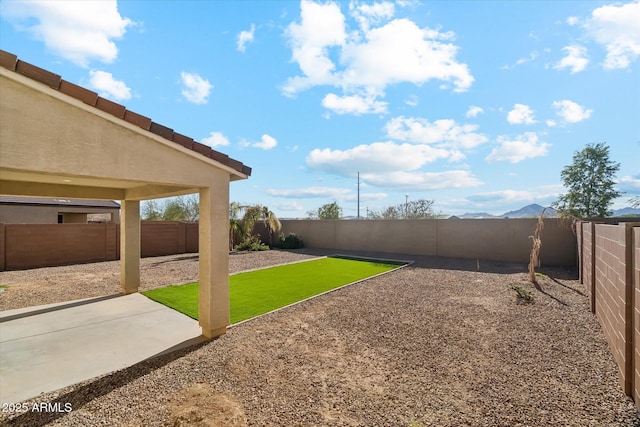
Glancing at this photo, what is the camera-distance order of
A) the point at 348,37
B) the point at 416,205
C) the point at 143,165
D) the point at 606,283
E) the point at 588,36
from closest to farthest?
the point at 143,165
the point at 606,283
the point at 588,36
the point at 348,37
the point at 416,205

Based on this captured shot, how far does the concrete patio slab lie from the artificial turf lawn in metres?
0.85

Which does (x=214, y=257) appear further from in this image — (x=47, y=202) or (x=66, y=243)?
(x=47, y=202)

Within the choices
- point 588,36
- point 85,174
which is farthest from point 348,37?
point 85,174

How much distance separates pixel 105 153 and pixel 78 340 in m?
3.63

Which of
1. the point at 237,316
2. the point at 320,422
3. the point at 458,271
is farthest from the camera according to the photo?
the point at 458,271

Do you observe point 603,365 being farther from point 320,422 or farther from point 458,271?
point 458,271

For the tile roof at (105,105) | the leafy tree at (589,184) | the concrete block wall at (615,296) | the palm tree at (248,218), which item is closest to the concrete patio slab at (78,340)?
the tile roof at (105,105)

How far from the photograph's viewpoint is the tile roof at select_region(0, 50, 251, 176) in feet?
10.3

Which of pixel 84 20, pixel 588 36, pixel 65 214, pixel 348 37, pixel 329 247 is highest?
pixel 348 37

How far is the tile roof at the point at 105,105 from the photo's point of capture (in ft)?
10.3

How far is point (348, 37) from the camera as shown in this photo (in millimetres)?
9266

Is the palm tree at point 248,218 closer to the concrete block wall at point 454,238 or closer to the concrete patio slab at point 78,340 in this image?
the concrete block wall at point 454,238

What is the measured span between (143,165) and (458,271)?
11922mm

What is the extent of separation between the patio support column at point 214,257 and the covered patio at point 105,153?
2cm
